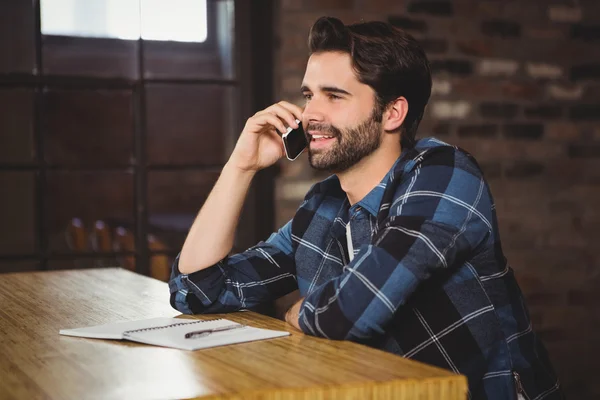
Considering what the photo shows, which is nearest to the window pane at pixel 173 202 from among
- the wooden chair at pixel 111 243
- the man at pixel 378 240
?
the wooden chair at pixel 111 243

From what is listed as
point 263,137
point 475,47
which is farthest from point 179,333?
point 475,47

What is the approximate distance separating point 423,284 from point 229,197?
0.58 meters

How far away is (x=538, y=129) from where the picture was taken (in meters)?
3.57

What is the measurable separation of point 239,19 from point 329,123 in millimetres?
1464

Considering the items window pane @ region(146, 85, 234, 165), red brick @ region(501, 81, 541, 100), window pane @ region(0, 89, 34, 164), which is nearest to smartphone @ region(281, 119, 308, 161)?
window pane @ region(146, 85, 234, 165)

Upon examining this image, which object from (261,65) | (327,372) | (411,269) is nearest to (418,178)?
(411,269)

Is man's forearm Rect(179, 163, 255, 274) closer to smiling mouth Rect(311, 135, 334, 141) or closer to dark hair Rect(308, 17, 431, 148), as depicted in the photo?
smiling mouth Rect(311, 135, 334, 141)

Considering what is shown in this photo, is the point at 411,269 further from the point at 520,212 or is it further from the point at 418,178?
the point at 520,212

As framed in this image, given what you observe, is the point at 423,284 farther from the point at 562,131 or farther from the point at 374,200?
the point at 562,131

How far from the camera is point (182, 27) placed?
11.0ft

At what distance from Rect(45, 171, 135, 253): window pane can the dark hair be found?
1.43 metres

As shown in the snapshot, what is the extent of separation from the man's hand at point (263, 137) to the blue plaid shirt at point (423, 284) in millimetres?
259

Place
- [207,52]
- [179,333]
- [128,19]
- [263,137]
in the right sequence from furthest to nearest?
[207,52] < [128,19] < [263,137] < [179,333]

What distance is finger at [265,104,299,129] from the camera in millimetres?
2062
